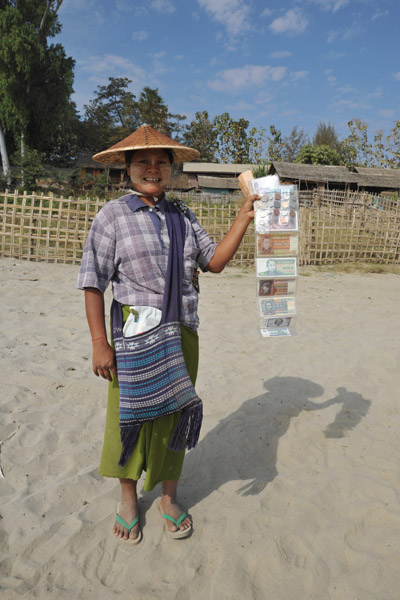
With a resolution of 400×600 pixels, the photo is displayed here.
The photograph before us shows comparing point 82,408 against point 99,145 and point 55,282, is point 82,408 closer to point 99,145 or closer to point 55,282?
point 55,282

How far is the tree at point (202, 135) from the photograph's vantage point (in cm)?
4305

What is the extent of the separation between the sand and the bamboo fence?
438cm

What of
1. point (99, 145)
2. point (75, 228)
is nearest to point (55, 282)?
point (75, 228)

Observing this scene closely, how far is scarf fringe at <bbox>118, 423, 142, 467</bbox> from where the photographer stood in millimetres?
1668

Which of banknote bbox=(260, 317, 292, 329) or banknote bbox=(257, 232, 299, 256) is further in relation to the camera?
banknote bbox=(260, 317, 292, 329)

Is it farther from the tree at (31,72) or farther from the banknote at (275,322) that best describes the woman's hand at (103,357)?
the tree at (31,72)

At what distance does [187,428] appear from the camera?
5.69 feet

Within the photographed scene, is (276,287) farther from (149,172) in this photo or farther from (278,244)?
(149,172)

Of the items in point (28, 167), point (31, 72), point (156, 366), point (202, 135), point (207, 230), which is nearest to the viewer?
point (156, 366)

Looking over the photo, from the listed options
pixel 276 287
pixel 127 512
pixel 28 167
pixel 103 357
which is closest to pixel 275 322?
pixel 276 287

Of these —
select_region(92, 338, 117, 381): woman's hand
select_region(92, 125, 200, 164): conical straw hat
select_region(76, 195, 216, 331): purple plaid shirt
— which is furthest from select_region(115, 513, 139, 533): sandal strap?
select_region(92, 125, 200, 164): conical straw hat

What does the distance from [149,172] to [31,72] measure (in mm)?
22913

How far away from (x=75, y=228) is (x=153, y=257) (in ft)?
24.3

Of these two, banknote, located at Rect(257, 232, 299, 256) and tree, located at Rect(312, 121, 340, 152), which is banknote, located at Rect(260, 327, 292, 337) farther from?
tree, located at Rect(312, 121, 340, 152)
